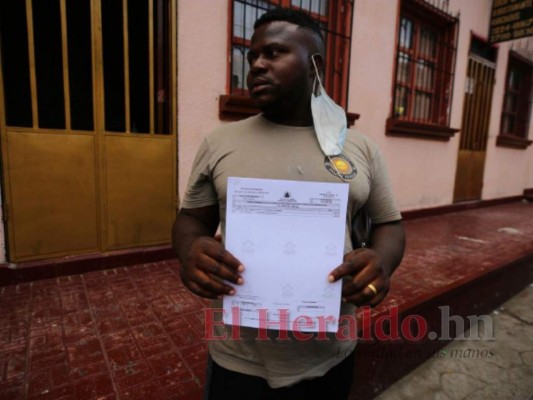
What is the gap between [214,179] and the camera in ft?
3.73

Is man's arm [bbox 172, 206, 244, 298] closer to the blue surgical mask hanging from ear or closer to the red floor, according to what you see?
the blue surgical mask hanging from ear

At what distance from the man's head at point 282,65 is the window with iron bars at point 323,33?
104 inches

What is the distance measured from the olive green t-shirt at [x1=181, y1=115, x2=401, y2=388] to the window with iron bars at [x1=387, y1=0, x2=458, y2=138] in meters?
4.72

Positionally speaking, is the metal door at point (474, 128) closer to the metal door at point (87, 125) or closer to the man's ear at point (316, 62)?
the metal door at point (87, 125)

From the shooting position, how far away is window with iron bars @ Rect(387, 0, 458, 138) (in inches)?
222

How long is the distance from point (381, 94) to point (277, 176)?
4.88 m

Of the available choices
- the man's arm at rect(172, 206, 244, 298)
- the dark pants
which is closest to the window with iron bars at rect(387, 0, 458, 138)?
the dark pants

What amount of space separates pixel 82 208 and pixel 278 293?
289 centimetres

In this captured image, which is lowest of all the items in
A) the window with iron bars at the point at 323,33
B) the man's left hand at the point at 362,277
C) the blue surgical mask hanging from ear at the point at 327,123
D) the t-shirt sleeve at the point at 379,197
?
the man's left hand at the point at 362,277

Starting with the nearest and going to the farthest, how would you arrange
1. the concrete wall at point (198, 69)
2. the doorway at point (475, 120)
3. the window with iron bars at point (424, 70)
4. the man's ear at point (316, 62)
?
the man's ear at point (316, 62)
the concrete wall at point (198, 69)
the window with iron bars at point (424, 70)
the doorway at point (475, 120)

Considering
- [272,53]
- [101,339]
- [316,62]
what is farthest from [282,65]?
[101,339]

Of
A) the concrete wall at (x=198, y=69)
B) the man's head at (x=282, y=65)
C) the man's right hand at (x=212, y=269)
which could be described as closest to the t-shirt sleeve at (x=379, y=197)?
the man's head at (x=282, y=65)

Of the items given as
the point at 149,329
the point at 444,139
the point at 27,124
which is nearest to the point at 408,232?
the point at 444,139

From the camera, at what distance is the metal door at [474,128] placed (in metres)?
6.89
